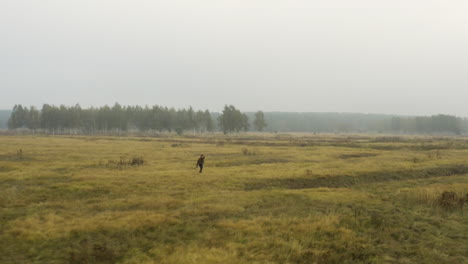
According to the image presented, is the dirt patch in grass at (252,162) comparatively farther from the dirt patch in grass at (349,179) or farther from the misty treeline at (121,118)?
the misty treeline at (121,118)

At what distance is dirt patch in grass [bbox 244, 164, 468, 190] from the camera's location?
2580cm

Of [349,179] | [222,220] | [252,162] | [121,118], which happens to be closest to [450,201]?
[349,179]

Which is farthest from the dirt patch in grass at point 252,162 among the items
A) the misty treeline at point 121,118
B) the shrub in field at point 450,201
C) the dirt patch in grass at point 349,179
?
the misty treeline at point 121,118

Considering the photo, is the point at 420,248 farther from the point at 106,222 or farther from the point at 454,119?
the point at 454,119

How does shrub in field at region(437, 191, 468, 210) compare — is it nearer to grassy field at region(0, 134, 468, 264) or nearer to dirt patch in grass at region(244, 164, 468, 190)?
grassy field at region(0, 134, 468, 264)

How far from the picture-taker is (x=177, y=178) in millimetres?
26609

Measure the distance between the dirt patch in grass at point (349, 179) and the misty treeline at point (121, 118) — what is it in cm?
10827

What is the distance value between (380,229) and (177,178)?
630 inches

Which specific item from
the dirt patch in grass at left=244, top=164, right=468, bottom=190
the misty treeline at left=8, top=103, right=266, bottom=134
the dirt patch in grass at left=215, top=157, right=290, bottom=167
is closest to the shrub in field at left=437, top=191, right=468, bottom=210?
the dirt patch in grass at left=244, top=164, right=468, bottom=190

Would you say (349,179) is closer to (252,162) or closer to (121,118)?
(252,162)

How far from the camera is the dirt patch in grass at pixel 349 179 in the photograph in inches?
1016

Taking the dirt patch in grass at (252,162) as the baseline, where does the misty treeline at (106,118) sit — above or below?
above

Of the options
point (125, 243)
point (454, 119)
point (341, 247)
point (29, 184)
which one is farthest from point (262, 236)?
point (454, 119)

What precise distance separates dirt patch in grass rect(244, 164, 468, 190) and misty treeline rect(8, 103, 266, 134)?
108 meters
